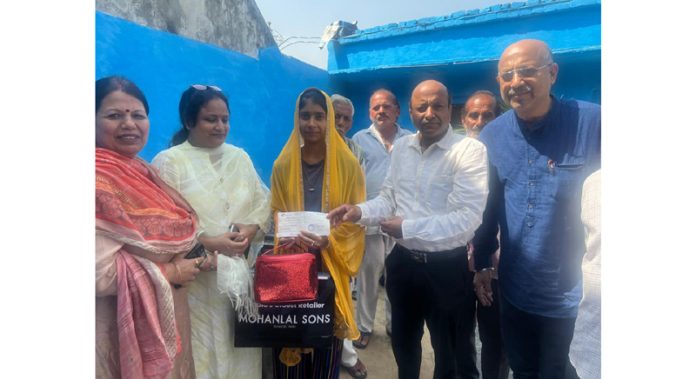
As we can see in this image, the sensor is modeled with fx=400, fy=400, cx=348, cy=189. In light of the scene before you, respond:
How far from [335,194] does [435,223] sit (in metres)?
0.53

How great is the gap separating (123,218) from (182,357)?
70cm

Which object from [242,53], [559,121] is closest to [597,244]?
[559,121]

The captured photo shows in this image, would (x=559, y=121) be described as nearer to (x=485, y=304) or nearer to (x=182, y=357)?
(x=485, y=304)

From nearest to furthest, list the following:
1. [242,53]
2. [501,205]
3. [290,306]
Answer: [290,306] → [501,205] → [242,53]

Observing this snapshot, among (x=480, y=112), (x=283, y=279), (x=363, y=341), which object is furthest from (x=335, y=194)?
(x=363, y=341)

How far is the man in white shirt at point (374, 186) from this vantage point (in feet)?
11.2

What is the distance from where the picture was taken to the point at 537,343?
1.86m

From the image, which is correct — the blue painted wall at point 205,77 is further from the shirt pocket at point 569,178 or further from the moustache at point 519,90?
the shirt pocket at point 569,178

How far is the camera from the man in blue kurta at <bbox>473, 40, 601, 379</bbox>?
1.65 metres

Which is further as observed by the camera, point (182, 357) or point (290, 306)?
point (290, 306)

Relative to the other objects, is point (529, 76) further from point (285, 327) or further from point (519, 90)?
point (285, 327)

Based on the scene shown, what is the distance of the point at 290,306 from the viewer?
182cm

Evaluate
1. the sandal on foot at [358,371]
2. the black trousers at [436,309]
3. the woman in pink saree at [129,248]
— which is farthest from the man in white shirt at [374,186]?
the woman in pink saree at [129,248]

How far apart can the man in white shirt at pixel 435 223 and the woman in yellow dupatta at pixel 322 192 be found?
0.13 metres
